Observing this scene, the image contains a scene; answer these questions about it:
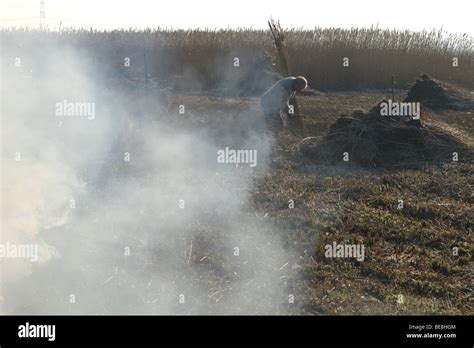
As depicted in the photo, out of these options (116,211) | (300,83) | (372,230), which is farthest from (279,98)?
(116,211)

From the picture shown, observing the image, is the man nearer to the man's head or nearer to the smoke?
the man's head

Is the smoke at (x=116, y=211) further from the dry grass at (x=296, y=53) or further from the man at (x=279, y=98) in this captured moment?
the dry grass at (x=296, y=53)

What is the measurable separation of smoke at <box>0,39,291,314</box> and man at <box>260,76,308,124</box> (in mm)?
1808

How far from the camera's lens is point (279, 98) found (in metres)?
11.2

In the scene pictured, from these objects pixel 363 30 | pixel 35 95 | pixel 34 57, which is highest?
pixel 363 30

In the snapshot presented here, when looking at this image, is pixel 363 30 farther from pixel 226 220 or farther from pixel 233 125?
pixel 226 220

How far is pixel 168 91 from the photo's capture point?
17.7 meters

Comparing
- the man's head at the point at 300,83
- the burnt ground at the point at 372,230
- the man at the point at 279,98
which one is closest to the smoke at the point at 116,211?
the burnt ground at the point at 372,230

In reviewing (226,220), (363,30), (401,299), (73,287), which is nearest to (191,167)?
(226,220)

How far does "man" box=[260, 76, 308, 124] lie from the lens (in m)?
11.1

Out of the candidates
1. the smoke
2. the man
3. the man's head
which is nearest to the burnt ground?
the smoke

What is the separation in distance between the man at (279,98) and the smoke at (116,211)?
1.81 m

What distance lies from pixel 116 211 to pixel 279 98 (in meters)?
5.84

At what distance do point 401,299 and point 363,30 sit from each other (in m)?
19.5
